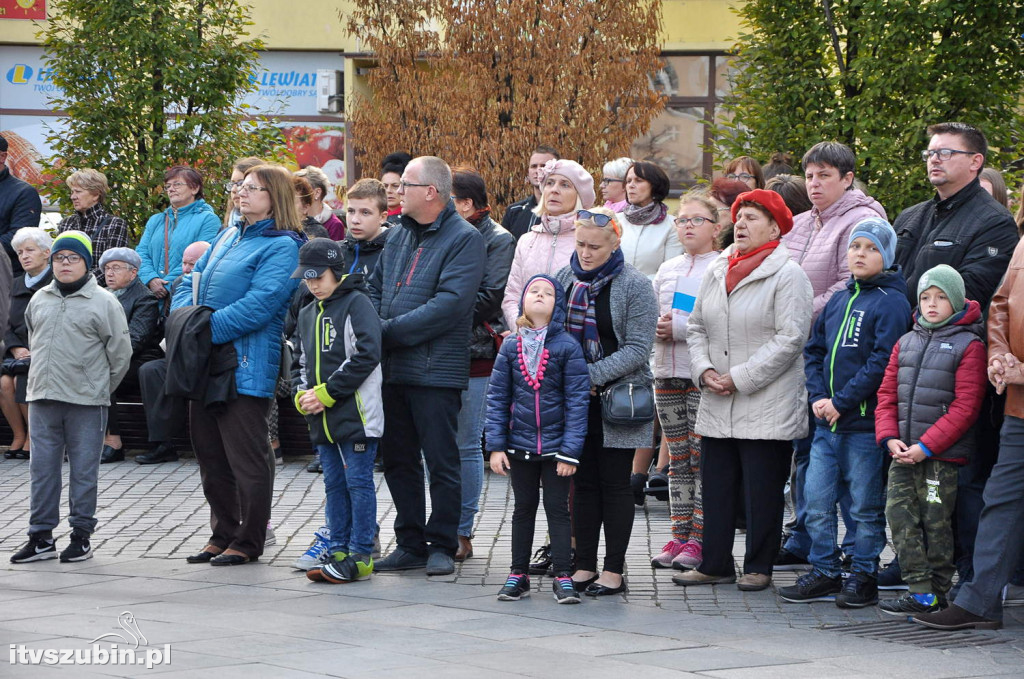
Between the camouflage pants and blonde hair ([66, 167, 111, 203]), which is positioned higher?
blonde hair ([66, 167, 111, 203])

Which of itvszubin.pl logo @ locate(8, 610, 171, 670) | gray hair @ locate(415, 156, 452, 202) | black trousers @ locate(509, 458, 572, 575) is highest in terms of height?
gray hair @ locate(415, 156, 452, 202)

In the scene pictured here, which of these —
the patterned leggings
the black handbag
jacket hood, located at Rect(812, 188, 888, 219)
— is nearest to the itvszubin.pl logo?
the black handbag

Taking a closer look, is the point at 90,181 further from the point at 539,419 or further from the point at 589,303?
the point at 539,419

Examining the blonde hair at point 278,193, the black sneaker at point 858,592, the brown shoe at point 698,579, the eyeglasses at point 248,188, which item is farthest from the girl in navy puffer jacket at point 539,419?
the eyeglasses at point 248,188

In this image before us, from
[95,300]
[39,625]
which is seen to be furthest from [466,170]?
[39,625]

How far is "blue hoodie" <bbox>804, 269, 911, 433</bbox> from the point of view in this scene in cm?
726

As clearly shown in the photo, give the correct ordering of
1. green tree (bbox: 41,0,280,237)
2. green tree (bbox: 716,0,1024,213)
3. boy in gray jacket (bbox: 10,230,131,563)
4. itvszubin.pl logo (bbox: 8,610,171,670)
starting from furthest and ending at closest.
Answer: green tree (bbox: 41,0,280,237), green tree (bbox: 716,0,1024,213), boy in gray jacket (bbox: 10,230,131,563), itvszubin.pl logo (bbox: 8,610,171,670)

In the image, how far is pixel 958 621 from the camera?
22.1 ft

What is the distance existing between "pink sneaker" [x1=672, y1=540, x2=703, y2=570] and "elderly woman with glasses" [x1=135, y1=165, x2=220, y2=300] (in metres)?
5.67

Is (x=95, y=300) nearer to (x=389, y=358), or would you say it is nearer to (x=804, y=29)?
(x=389, y=358)

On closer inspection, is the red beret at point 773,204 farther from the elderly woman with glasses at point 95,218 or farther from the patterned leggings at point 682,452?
the elderly woman with glasses at point 95,218

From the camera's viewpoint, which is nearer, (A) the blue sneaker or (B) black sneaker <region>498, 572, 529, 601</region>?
(B) black sneaker <region>498, 572, 529, 601</region>

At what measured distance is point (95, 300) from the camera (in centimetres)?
877

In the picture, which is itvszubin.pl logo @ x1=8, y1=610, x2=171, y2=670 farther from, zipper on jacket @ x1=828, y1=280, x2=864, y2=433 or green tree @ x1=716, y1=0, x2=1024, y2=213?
green tree @ x1=716, y1=0, x2=1024, y2=213
